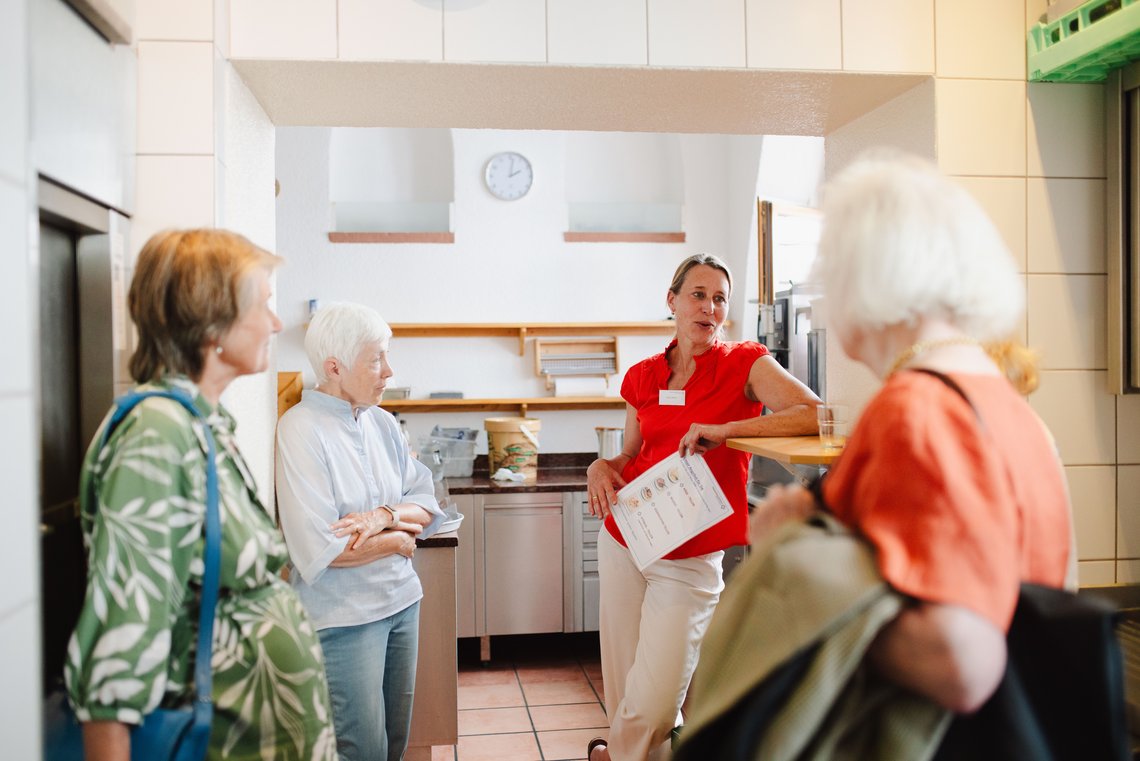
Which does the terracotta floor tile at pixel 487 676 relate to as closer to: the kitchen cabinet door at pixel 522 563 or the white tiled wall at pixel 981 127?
the kitchen cabinet door at pixel 522 563

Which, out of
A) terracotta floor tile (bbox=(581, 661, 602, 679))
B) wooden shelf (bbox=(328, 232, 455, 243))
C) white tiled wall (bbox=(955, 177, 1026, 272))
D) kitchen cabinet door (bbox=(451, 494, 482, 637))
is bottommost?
terracotta floor tile (bbox=(581, 661, 602, 679))

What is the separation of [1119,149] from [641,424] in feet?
4.20

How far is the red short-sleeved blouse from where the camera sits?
87.8 inches

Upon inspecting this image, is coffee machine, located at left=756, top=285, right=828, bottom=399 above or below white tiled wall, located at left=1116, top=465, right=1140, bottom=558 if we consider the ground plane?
above

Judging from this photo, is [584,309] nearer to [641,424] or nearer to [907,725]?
[641,424]

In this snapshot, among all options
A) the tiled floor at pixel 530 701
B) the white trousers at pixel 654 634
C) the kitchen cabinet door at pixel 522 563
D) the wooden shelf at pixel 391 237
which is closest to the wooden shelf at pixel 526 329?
the wooden shelf at pixel 391 237

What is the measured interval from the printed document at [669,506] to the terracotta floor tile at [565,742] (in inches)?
45.0

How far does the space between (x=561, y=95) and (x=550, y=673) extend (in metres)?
2.81

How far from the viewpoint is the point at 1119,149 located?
188 centimetres

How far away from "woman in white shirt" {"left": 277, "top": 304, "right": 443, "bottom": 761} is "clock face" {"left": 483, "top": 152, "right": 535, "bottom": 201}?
120 inches

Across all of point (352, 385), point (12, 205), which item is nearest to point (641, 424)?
point (352, 385)

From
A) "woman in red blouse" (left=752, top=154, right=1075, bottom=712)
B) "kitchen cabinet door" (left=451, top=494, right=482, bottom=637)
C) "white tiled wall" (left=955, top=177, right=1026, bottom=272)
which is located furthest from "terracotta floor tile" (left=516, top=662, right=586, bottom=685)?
"woman in red blouse" (left=752, top=154, right=1075, bottom=712)

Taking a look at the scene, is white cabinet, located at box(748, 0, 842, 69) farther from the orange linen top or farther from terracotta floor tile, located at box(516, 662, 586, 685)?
terracotta floor tile, located at box(516, 662, 586, 685)

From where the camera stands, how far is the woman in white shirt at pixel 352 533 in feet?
6.13
